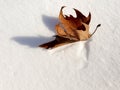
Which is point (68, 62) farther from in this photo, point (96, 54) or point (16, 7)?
point (16, 7)

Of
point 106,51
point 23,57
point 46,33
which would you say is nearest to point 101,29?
point 106,51

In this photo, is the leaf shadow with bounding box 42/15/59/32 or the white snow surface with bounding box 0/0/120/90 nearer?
the white snow surface with bounding box 0/0/120/90

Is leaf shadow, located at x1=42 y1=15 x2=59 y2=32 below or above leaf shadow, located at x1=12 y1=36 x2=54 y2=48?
above

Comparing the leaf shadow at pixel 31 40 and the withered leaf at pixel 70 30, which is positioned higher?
the withered leaf at pixel 70 30

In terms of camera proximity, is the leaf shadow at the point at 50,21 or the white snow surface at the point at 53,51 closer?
the white snow surface at the point at 53,51

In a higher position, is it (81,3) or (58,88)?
(81,3)
